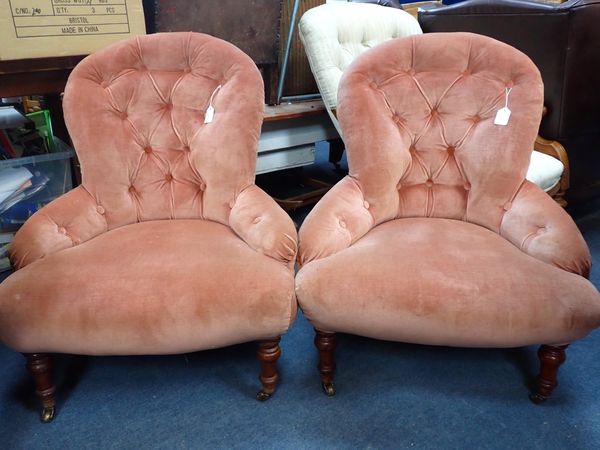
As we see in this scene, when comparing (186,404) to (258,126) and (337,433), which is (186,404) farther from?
(258,126)

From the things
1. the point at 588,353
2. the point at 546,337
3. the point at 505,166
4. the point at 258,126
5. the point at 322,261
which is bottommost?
the point at 588,353

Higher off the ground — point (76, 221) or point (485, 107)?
point (485, 107)

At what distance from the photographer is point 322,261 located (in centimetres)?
112

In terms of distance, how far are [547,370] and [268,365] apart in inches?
27.9

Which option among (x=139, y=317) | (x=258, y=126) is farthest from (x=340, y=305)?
(x=258, y=126)

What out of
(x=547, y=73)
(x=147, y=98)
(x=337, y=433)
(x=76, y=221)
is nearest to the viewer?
(x=337, y=433)

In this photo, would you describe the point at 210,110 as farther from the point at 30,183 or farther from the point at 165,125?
the point at 30,183

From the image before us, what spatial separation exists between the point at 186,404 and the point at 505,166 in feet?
3.66

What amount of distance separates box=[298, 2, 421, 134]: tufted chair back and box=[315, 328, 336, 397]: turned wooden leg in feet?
3.22

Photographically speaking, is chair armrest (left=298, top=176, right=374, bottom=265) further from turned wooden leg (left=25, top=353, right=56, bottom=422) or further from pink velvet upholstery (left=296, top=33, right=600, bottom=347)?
turned wooden leg (left=25, top=353, right=56, bottom=422)

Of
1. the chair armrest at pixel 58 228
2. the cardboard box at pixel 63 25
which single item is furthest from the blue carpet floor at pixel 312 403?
the cardboard box at pixel 63 25

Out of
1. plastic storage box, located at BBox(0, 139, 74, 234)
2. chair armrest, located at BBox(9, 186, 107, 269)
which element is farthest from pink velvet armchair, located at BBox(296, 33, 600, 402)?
plastic storage box, located at BBox(0, 139, 74, 234)

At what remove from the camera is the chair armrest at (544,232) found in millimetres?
1083

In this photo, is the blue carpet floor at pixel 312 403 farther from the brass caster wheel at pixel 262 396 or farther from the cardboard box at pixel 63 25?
the cardboard box at pixel 63 25
